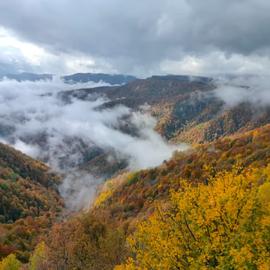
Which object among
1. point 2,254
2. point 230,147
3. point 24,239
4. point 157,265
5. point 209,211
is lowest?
point 24,239

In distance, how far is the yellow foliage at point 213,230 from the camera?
2412cm

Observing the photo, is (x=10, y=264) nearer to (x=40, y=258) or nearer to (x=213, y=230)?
(x=40, y=258)

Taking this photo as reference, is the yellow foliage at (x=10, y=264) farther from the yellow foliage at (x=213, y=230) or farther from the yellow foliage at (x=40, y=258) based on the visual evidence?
the yellow foliage at (x=213, y=230)

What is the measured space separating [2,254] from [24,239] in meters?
46.9

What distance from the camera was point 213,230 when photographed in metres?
26.1

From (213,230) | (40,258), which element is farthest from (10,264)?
(213,230)

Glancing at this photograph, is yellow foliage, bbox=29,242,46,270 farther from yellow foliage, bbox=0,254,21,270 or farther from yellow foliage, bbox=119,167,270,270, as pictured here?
yellow foliage, bbox=119,167,270,270

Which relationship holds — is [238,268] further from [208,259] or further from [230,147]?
[230,147]

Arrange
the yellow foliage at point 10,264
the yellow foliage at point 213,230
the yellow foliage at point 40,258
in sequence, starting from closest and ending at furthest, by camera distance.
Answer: the yellow foliage at point 213,230
the yellow foliage at point 40,258
the yellow foliage at point 10,264

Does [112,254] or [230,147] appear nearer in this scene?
[112,254]

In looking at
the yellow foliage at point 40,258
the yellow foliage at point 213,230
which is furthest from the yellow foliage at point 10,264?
the yellow foliage at point 213,230

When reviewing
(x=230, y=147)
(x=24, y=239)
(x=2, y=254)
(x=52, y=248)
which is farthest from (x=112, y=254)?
(x=230, y=147)

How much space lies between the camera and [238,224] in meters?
25.7

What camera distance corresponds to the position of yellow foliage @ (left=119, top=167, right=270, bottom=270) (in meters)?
24.1
